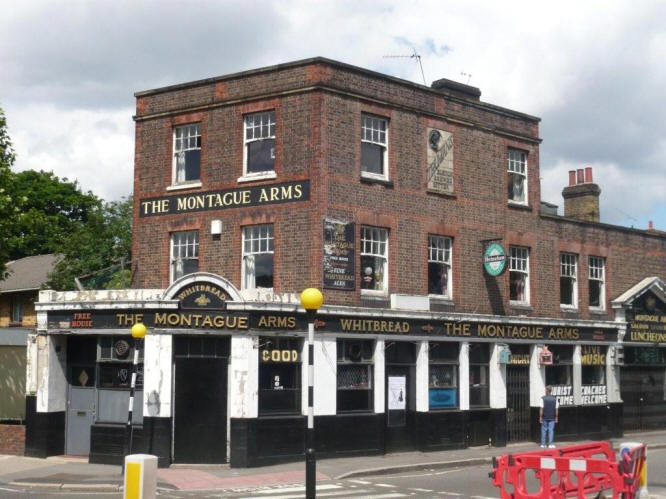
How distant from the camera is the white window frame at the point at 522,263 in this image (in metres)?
29.2

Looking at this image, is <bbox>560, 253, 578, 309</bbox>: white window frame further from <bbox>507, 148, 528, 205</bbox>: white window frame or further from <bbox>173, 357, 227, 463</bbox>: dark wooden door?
<bbox>173, 357, 227, 463</bbox>: dark wooden door

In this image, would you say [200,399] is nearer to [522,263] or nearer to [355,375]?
[355,375]

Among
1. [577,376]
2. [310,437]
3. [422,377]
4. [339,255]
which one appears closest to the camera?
[310,437]

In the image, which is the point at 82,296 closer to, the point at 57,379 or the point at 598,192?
the point at 57,379

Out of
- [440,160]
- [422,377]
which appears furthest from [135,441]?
[440,160]

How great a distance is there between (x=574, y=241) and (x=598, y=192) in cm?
424

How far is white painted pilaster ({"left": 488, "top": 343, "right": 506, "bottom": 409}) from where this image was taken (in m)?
27.7

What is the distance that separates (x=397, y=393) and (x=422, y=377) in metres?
0.87

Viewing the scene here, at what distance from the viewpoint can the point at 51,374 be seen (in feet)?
79.0

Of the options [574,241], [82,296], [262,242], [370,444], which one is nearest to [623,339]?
[574,241]

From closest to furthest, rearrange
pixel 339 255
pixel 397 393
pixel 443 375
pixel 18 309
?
pixel 339 255, pixel 397 393, pixel 443 375, pixel 18 309

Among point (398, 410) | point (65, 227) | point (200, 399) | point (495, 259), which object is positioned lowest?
point (398, 410)

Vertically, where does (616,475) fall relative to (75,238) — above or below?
below

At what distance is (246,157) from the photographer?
992 inches
